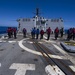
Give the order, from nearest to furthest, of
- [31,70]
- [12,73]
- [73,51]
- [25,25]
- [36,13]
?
1. [12,73]
2. [31,70]
3. [73,51]
4. [25,25]
5. [36,13]

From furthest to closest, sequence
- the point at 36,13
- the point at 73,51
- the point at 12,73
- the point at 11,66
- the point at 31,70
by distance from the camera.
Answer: the point at 36,13 → the point at 73,51 → the point at 11,66 → the point at 31,70 → the point at 12,73

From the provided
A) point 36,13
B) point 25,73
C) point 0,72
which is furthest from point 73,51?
point 36,13

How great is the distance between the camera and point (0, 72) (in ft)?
20.4

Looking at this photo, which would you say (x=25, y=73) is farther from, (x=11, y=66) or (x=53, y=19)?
(x=53, y=19)

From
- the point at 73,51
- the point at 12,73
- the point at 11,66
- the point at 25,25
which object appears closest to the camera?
the point at 12,73

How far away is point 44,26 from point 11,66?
26947 mm

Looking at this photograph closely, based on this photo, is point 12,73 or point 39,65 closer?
point 12,73

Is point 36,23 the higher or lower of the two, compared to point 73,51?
higher

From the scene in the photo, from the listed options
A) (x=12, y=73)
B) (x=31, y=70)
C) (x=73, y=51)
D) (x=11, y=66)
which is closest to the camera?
(x=12, y=73)

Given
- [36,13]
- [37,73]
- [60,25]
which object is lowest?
[37,73]

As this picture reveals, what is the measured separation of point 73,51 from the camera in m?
11.4

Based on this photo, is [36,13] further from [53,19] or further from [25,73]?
[25,73]

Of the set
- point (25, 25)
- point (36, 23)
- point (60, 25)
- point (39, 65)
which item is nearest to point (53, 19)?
point (60, 25)

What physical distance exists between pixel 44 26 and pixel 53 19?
306 centimetres
